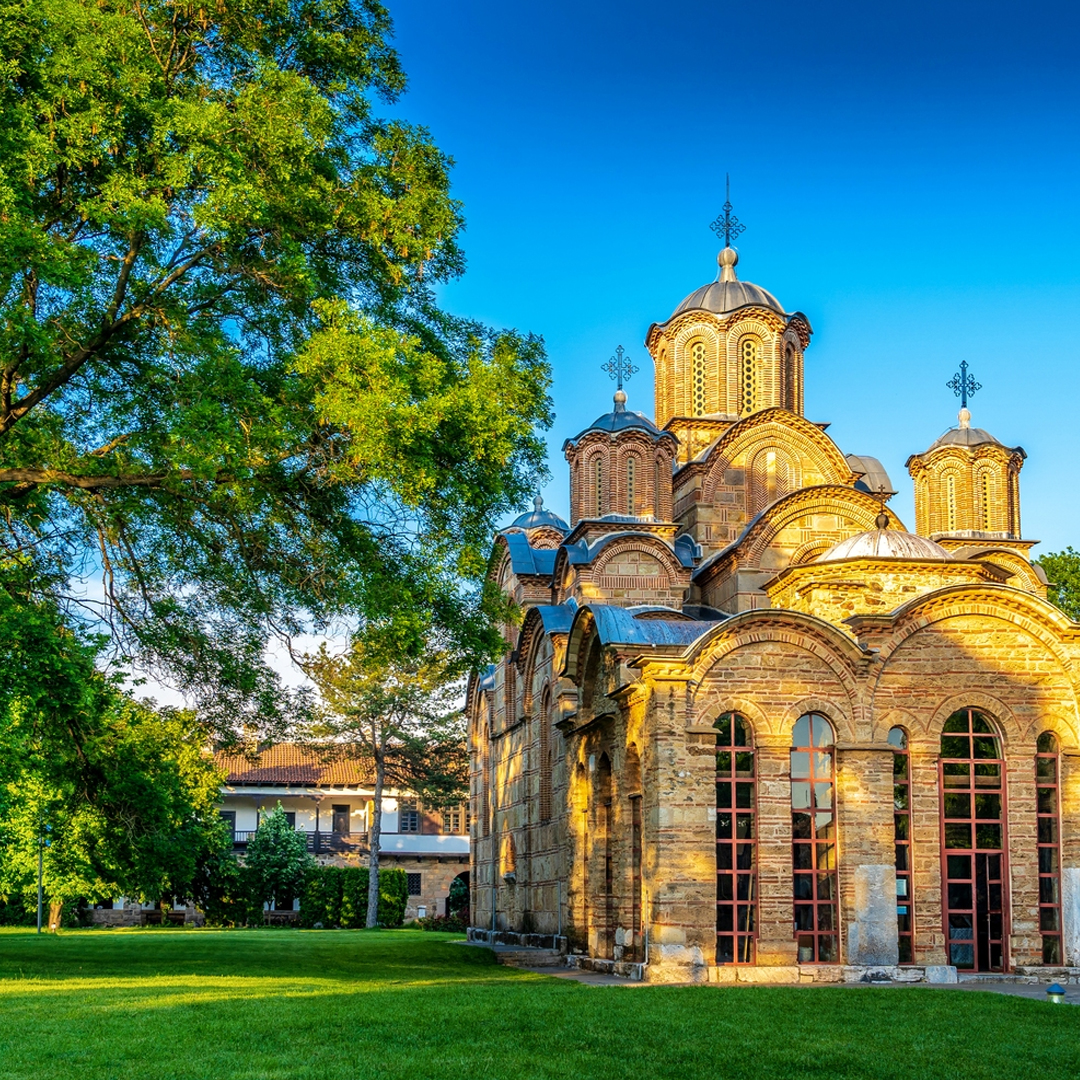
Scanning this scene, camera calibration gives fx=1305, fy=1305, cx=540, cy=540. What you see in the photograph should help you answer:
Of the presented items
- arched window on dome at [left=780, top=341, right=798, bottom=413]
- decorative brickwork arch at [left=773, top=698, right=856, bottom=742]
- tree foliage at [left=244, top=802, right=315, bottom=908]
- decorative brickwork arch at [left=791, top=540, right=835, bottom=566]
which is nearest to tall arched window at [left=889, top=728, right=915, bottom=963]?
decorative brickwork arch at [left=773, top=698, right=856, bottom=742]

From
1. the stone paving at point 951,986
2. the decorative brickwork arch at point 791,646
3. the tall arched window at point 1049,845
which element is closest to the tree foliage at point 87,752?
the stone paving at point 951,986

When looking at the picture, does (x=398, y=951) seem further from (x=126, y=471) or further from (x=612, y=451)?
(x=126, y=471)

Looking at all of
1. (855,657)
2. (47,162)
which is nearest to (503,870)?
(855,657)

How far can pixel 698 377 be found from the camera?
25.8 metres

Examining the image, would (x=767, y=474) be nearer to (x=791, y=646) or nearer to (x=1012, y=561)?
(x=1012, y=561)

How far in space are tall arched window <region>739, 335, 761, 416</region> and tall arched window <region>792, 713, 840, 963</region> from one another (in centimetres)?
1001

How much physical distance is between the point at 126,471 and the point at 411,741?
2600cm

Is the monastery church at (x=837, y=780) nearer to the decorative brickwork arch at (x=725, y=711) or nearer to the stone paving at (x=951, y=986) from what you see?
the decorative brickwork arch at (x=725, y=711)

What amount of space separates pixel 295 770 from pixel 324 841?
132 inches

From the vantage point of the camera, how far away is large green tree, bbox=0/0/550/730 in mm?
12781

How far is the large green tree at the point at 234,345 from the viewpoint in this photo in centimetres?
1278

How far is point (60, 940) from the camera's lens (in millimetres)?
23406

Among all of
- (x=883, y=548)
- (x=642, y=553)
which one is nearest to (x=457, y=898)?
(x=642, y=553)

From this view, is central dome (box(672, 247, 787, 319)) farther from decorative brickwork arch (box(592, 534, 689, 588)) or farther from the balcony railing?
the balcony railing
